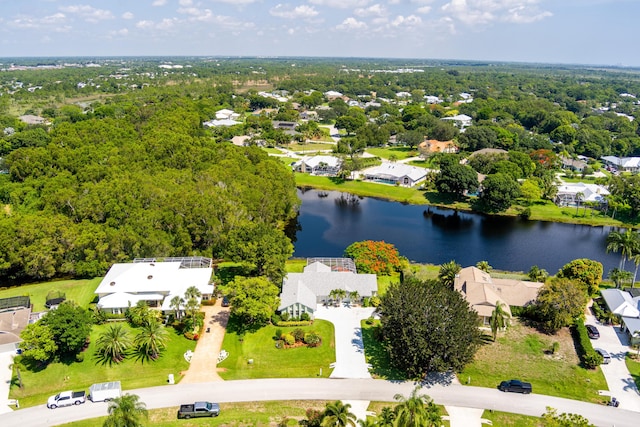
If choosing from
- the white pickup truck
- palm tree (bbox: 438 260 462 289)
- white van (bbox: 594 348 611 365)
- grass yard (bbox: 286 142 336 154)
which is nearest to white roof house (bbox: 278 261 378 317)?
palm tree (bbox: 438 260 462 289)

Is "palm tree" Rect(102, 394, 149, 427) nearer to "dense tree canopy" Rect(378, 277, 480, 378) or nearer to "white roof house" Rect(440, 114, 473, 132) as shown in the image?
"dense tree canopy" Rect(378, 277, 480, 378)

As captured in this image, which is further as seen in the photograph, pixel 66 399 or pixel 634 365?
pixel 634 365

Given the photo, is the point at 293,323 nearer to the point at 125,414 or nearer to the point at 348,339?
the point at 348,339

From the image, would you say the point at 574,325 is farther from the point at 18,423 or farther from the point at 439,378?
the point at 18,423

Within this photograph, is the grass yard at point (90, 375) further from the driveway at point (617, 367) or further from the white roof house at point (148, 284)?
the driveway at point (617, 367)

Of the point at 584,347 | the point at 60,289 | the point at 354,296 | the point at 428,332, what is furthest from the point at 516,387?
the point at 60,289

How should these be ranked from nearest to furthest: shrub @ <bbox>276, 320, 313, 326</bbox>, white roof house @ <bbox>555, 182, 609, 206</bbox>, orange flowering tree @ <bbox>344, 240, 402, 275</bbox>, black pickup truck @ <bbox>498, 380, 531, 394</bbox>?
black pickup truck @ <bbox>498, 380, 531, 394</bbox>
shrub @ <bbox>276, 320, 313, 326</bbox>
orange flowering tree @ <bbox>344, 240, 402, 275</bbox>
white roof house @ <bbox>555, 182, 609, 206</bbox>

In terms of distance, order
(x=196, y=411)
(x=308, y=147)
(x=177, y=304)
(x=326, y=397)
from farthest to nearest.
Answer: (x=308, y=147) < (x=177, y=304) < (x=326, y=397) < (x=196, y=411)
